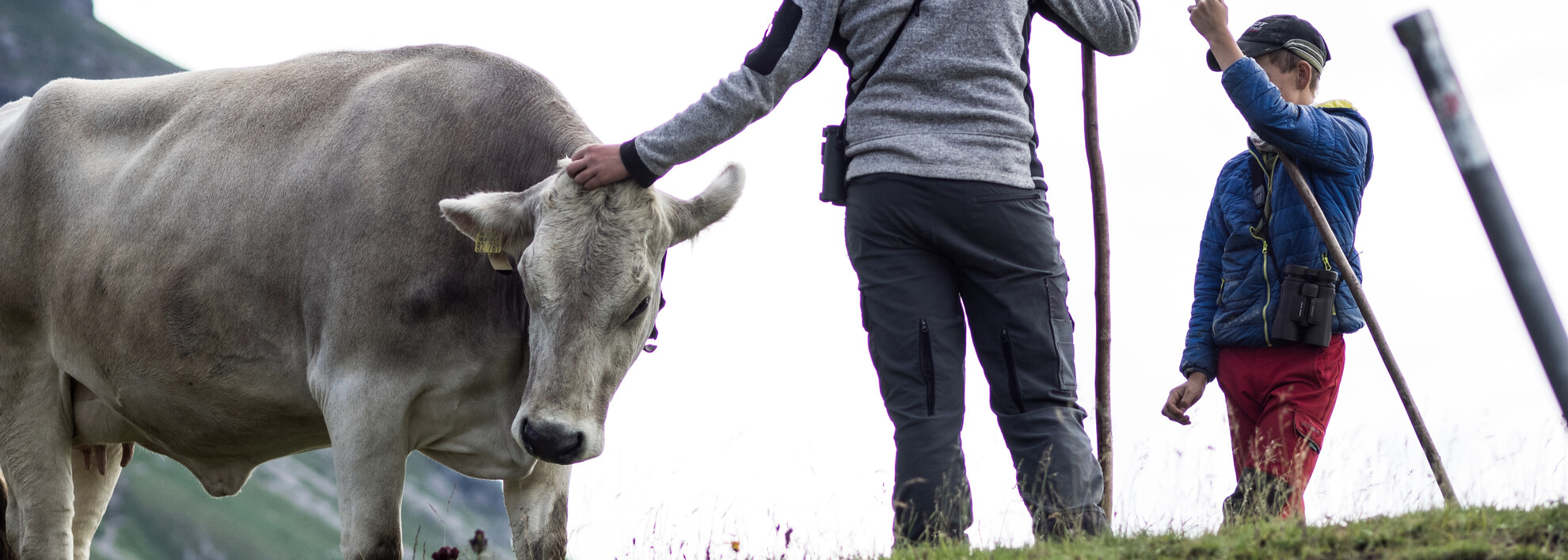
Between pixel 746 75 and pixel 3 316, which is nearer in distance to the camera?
pixel 746 75

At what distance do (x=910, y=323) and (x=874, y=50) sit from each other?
863 millimetres

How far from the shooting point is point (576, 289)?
4.40 m

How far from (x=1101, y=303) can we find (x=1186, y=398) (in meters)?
0.52

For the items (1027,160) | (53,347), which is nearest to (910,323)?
(1027,160)

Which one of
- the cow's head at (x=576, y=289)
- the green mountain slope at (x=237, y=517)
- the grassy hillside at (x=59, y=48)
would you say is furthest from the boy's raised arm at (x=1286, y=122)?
the grassy hillside at (x=59, y=48)

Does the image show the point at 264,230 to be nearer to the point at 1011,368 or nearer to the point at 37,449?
the point at 37,449

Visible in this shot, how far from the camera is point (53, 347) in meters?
6.41

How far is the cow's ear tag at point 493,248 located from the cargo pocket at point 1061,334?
1978 mm

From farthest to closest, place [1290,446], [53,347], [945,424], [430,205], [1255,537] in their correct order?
[53,347]
[430,205]
[1290,446]
[945,424]
[1255,537]

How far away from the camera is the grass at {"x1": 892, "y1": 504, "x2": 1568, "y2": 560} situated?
127 inches

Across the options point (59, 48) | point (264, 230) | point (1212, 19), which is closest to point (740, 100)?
point (1212, 19)

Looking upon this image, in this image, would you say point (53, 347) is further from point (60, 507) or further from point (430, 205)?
point (430, 205)

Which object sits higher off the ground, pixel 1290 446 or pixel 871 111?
pixel 871 111

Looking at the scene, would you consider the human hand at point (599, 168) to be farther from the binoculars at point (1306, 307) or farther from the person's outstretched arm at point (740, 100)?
the binoculars at point (1306, 307)
